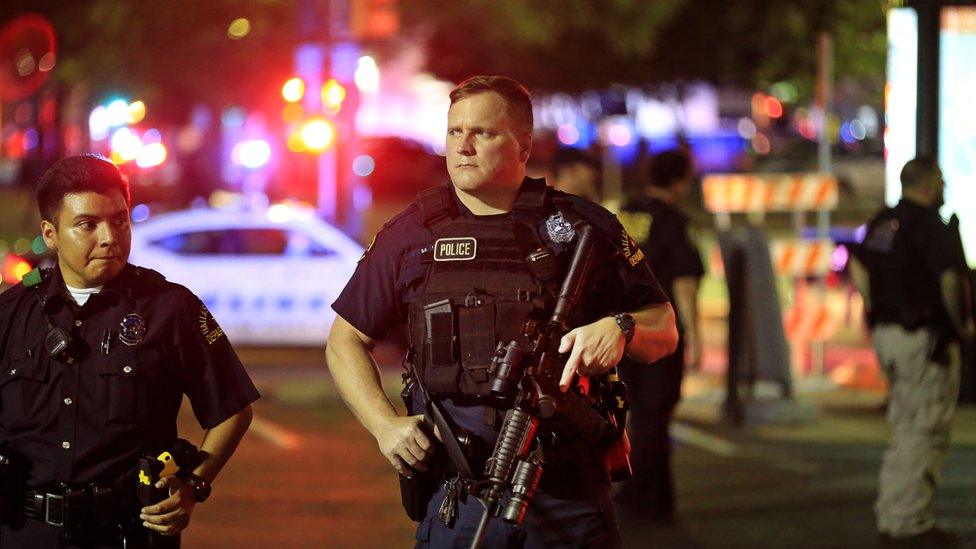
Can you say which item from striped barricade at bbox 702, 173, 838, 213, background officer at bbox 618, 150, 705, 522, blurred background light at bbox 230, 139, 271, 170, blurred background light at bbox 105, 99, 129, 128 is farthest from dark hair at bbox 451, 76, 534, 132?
blurred background light at bbox 230, 139, 271, 170

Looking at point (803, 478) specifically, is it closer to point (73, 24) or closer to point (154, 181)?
point (73, 24)

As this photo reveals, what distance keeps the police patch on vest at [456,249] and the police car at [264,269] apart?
462 inches

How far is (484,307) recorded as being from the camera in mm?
4137

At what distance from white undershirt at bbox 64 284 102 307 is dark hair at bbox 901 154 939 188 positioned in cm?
494

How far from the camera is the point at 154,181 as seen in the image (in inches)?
1726

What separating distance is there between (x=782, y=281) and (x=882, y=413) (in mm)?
10991

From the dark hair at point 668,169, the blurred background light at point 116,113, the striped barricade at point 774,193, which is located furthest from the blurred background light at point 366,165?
the dark hair at point 668,169

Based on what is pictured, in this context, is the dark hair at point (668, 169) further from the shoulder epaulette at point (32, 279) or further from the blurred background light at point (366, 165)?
the blurred background light at point (366, 165)

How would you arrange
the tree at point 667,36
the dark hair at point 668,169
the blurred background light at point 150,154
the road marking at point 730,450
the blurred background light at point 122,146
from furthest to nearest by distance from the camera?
the tree at point 667,36 → the blurred background light at point 150,154 → the blurred background light at point 122,146 → the road marking at point 730,450 → the dark hair at point 668,169

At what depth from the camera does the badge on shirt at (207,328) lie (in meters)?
4.29

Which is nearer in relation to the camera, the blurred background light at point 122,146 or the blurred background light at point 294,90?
the blurred background light at point 122,146

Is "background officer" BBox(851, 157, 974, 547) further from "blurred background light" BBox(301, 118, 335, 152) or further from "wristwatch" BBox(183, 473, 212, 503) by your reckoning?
"blurred background light" BBox(301, 118, 335, 152)

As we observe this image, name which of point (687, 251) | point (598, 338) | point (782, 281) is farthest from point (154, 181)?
point (598, 338)

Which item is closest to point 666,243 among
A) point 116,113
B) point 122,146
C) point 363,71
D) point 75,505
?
point 75,505
